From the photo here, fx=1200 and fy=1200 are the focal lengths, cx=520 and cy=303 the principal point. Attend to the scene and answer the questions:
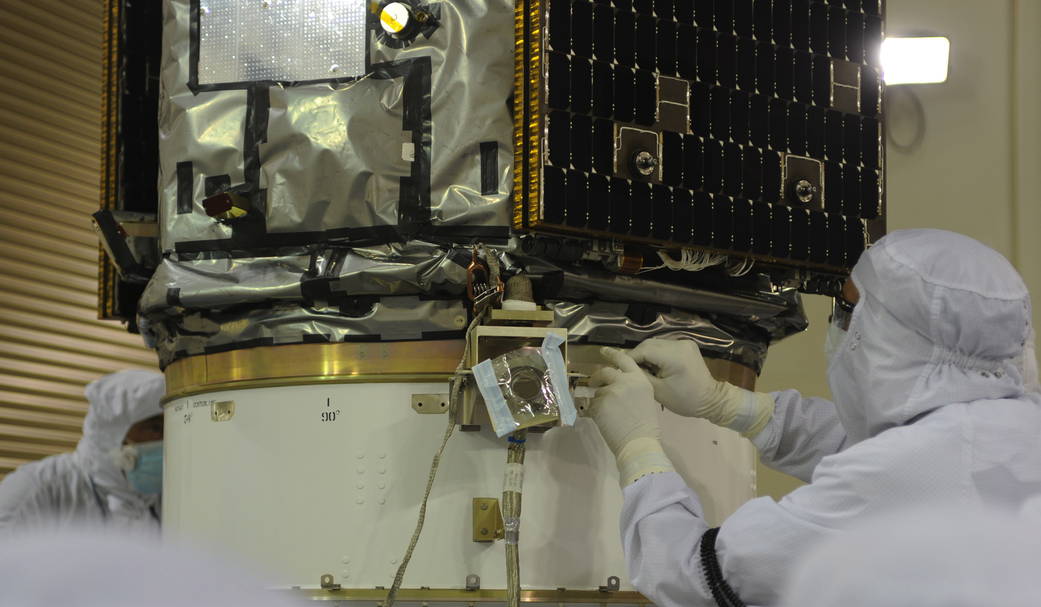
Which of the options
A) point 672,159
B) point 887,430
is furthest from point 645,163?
point 887,430

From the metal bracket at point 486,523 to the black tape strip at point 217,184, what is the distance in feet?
2.85

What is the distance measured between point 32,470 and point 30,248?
1.19m

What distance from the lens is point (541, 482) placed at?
7.88 feet

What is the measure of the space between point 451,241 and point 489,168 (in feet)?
0.54

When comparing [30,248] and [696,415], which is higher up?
[30,248]

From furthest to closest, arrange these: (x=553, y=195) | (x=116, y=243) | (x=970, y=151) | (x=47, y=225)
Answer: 1. (x=47, y=225)
2. (x=970, y=151)
3. (x=116, y=243)
4. (x=553, y=195)

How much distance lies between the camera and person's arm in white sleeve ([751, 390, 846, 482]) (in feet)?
8.78

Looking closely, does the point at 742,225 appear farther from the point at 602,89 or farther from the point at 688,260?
the point at 602,89

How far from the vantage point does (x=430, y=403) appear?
2.40m

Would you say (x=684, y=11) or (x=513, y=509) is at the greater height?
(x=684, y=11)

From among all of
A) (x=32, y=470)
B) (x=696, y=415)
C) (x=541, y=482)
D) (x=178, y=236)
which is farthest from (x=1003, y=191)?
(x=32, y=470)

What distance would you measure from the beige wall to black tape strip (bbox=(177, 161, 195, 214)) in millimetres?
2792

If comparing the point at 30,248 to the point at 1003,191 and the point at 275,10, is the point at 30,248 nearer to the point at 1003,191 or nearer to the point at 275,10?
the point at 275,10

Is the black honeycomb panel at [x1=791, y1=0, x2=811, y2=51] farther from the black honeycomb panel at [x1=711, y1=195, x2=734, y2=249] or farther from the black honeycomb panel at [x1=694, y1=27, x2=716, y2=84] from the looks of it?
the black honeycomb panel at [x1=711, y1=195, x2=734, y2=249]
